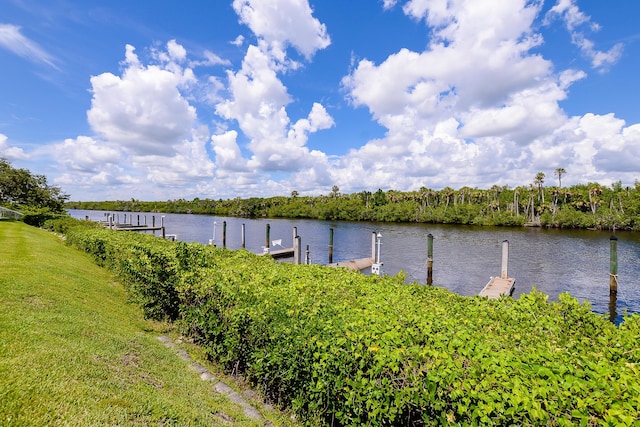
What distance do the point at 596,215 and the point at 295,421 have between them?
75406mm

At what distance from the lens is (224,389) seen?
5.16 meters

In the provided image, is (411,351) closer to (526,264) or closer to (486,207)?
(526,264)

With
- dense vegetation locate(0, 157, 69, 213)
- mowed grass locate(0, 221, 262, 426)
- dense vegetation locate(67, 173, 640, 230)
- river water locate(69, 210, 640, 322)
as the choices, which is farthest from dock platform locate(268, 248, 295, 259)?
dense vegetation locate(67, 173, 640, 230)

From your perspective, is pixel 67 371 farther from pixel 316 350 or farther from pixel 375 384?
pixel 375 384

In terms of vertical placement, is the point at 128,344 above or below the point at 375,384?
below

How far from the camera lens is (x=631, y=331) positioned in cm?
355

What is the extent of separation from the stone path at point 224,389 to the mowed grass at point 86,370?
0.14 meters

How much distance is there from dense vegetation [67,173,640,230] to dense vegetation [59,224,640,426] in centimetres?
7125

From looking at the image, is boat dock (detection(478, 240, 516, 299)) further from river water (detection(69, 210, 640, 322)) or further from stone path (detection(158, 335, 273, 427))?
stone path (detection(158, 335, 273, 427))

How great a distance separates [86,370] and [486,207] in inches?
3377

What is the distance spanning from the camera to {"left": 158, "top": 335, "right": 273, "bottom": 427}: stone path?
454 cm

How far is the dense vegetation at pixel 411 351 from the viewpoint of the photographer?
2.39 metres

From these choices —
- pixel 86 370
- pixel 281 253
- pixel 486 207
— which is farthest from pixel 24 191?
pixel 486 207

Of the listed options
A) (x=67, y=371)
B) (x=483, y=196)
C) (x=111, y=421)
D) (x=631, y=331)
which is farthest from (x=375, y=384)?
(x=483, y=196)
